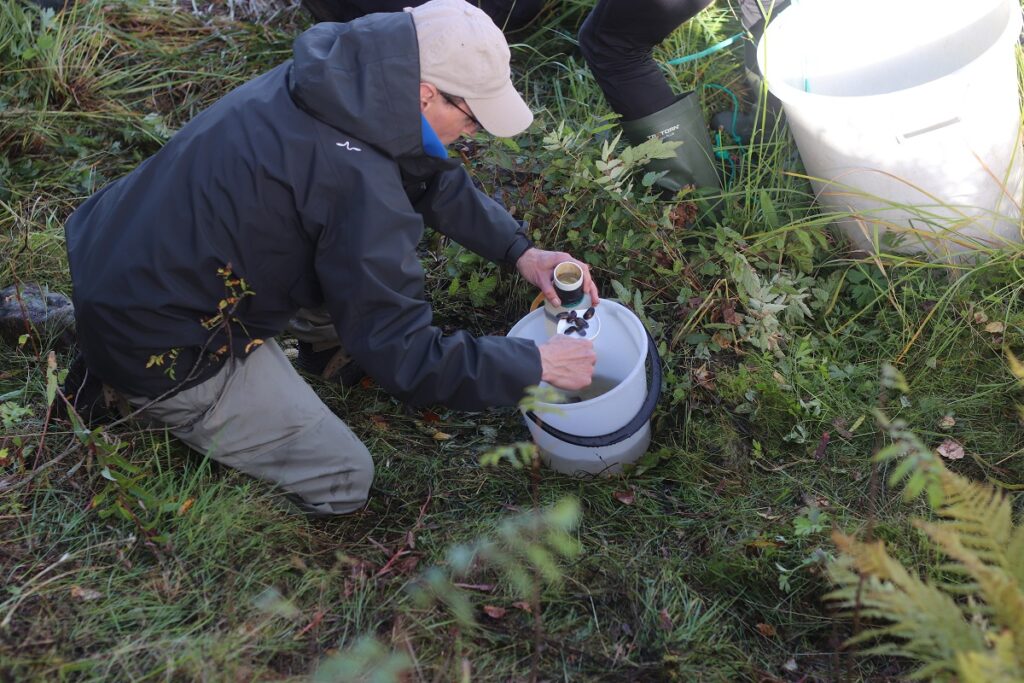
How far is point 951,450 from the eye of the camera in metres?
2.77

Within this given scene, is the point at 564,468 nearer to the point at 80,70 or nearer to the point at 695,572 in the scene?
the point at 695,572

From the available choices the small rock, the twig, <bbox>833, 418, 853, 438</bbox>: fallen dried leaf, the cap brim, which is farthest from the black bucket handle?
the small rock

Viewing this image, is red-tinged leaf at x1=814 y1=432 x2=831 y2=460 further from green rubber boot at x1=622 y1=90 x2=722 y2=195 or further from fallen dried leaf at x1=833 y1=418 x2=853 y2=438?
green rubber boot at x1=622 y1=90 x2=722 y2=195

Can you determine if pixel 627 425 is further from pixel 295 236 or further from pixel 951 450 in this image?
pixel 295 236

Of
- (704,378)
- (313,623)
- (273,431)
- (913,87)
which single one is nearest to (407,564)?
(313,623)

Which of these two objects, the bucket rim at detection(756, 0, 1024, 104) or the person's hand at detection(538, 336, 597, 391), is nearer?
the person's hand at detection(538, 336, 597, 391)

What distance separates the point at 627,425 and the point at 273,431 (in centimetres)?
106

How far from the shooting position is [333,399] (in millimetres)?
3172

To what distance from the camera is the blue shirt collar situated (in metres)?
2.35

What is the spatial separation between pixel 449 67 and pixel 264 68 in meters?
2.39

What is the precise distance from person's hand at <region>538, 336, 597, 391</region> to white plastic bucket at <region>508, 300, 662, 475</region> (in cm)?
6

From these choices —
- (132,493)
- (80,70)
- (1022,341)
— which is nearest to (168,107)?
(80,70)

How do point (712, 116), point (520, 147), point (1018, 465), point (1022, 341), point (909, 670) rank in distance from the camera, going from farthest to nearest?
point (712, 116)
point (520, 147)
point (1022, 341)
point (1018, 465)
point (909, 670)

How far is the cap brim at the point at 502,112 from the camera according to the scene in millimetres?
2381
